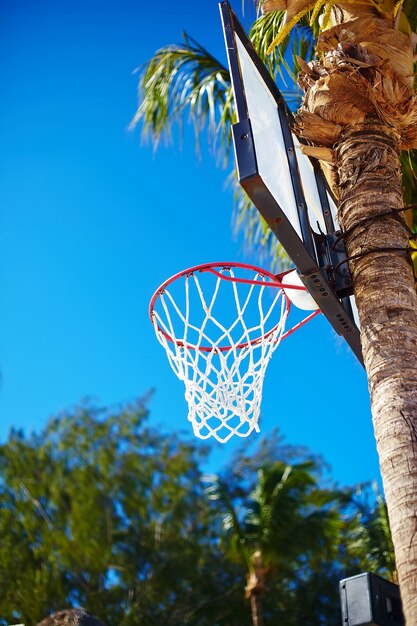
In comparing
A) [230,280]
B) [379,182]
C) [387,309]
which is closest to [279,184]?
[379,182]

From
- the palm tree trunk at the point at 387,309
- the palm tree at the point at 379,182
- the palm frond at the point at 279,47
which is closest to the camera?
the palm tree trunk at the point at 387,309

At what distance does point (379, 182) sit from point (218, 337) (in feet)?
4.98

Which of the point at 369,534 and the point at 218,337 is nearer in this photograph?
the point at 218,337

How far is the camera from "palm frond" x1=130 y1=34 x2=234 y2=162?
8.60 m

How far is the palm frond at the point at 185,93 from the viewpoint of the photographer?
860 centimetres

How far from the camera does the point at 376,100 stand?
486 cm

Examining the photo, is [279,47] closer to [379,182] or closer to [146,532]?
[379,182]

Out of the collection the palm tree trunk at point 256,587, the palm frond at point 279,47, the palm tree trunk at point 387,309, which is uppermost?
the palm frond at point 279,47

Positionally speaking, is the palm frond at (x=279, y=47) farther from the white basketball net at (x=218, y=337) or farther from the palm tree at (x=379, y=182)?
the white basketball net at (x=218, y=337)

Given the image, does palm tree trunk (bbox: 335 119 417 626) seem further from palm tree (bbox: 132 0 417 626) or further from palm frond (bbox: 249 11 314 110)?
palm frond (bbox: 249 11 314 110)

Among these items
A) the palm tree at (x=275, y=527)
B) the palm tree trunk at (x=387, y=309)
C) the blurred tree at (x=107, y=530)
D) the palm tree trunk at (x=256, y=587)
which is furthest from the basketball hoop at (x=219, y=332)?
the blurred tree at (x=107, y=530)

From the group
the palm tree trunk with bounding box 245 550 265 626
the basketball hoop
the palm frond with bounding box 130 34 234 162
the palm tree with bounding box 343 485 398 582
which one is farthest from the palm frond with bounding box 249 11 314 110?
the palm tree trunk with bounding box 245 550 265 626

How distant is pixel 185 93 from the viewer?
877cm

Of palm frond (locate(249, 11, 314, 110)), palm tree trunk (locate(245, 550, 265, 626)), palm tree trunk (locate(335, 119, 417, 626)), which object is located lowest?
palm tree trunk (locate(335, 119, 417, 626))
